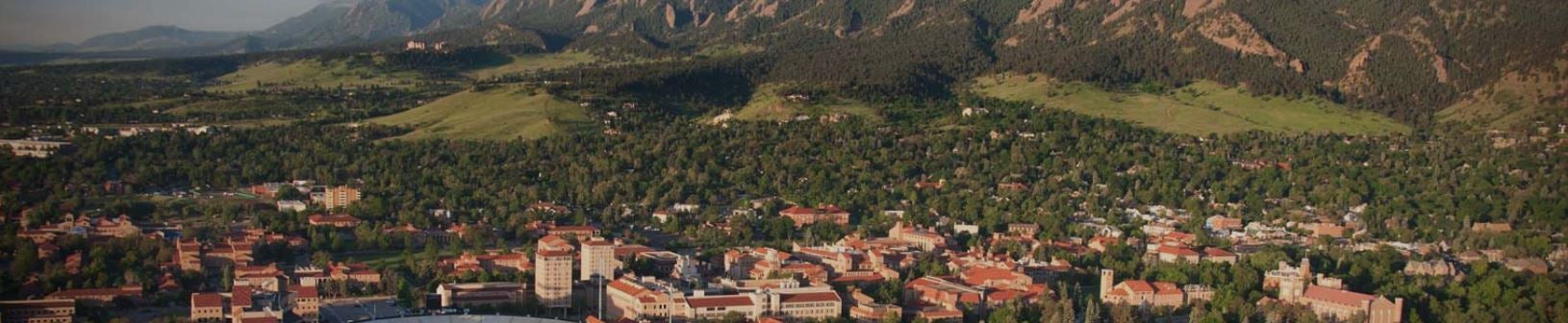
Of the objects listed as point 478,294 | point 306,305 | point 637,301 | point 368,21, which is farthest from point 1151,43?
point 368,21

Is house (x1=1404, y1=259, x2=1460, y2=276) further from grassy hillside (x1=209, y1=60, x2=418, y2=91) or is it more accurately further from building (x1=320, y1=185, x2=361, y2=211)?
grassy hillside (x1=209, y1=60, x2=418, y2=91)

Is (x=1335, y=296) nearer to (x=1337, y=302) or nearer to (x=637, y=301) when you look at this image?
(x=1337, y=302)

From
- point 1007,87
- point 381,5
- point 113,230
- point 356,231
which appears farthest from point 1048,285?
point 381,5

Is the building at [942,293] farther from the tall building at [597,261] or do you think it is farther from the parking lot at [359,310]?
the parking lot at [359,310]

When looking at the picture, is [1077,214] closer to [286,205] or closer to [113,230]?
[286,205]


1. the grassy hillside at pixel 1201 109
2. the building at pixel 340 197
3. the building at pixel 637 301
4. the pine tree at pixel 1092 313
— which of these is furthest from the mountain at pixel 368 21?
the pine tree at pixel 1092 313

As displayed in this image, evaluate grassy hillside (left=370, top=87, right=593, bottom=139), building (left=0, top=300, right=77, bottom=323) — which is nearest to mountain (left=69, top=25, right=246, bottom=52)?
grassy hillside (left=370, top=87, right=593, bottom=139)

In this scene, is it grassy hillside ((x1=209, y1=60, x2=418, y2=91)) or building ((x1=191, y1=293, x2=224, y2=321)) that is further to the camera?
grassy hillside ((x1=209, y1=60, x2=418, y2=91))

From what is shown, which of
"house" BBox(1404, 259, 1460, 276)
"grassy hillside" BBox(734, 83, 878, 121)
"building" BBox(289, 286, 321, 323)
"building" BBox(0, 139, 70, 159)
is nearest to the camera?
"building" BBox(289, 286, 321, 323)
